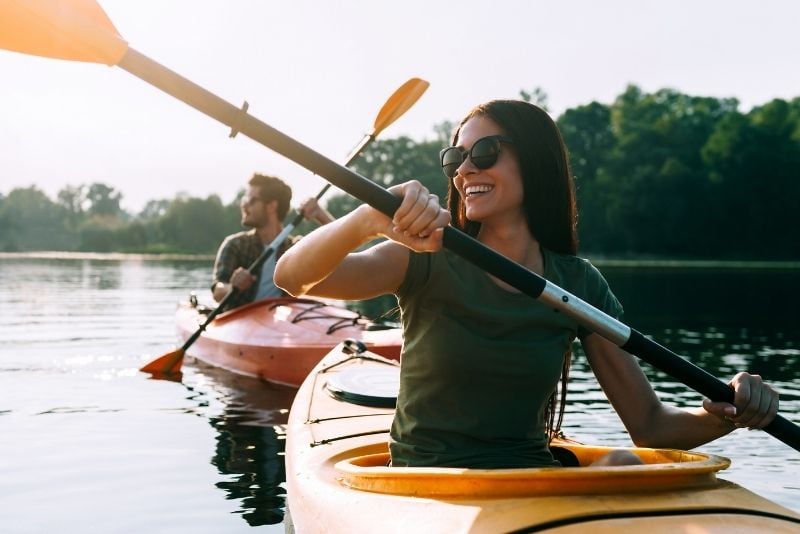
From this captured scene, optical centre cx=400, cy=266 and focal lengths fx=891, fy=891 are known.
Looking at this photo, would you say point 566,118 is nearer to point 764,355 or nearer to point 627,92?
point 627,92

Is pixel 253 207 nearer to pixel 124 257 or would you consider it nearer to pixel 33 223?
pixel 124 257

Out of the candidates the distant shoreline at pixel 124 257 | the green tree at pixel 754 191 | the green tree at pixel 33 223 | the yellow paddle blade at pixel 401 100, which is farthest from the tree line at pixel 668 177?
the yellow paddle blade at pixel 401 100

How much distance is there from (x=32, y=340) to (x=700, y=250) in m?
50.2

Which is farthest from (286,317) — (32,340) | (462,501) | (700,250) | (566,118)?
(566,118)

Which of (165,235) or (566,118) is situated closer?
(566,118)

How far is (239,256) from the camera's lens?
30.9ft

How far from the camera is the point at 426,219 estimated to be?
7.68ft

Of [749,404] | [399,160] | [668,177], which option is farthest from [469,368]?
[399,160]

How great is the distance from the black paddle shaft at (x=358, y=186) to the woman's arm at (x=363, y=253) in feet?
0.21

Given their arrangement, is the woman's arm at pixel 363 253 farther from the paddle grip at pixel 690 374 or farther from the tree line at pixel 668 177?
the tree line at pixel 668 177

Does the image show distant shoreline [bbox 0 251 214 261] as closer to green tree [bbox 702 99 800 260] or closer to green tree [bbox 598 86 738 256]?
green tree [bbox 598 86 738 256]

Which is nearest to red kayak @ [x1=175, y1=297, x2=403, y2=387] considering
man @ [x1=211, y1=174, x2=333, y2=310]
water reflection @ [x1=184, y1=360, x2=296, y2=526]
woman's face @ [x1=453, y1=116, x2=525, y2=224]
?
water reflection @ [x1=184, y1=360, x2=296, y2=526]

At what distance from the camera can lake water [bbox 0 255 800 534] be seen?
15.8ft

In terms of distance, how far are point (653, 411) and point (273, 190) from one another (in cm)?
659
